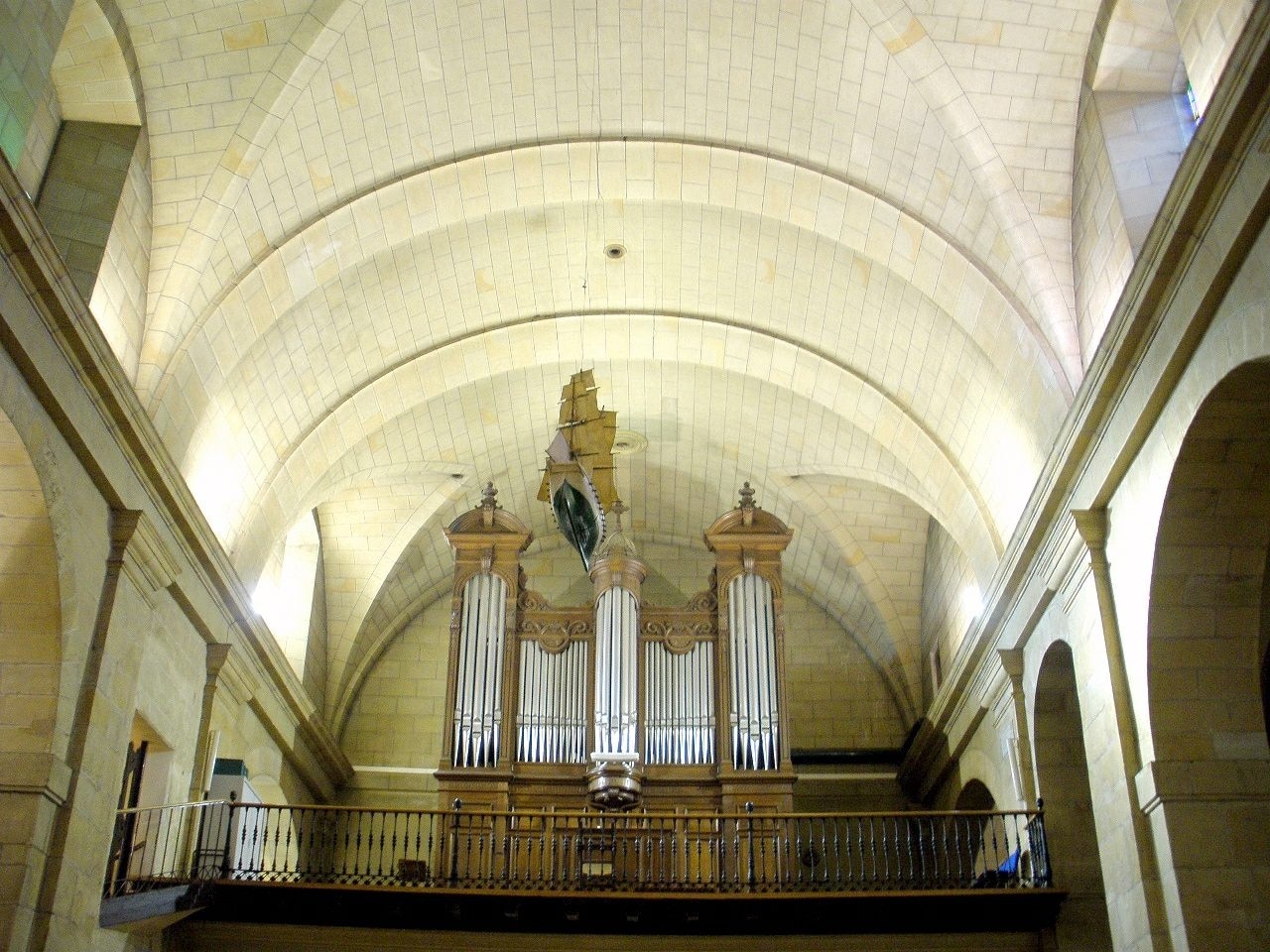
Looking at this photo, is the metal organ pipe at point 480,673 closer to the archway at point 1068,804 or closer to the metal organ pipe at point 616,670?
the metal organ pipe at point 616,670

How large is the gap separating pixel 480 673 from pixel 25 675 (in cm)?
657

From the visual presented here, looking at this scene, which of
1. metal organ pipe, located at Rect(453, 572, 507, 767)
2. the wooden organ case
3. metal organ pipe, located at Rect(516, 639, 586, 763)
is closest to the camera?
the wooden organ case

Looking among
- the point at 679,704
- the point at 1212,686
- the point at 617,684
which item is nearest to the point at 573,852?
the point at 617,684

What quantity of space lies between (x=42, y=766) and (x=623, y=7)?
26.2 ft

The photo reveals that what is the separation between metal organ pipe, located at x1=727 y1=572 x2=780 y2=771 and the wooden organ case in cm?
2

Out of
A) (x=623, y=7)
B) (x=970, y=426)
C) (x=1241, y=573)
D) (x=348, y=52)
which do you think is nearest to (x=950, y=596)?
(x=970, y=426)

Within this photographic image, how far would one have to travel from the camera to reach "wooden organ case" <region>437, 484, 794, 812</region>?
1475 cm

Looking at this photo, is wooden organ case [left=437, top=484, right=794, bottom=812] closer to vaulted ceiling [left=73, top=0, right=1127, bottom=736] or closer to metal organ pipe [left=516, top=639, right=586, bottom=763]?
metal organ pipe [left=516, top=639, right=586, bottom=763]

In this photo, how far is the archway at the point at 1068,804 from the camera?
12.0 meters

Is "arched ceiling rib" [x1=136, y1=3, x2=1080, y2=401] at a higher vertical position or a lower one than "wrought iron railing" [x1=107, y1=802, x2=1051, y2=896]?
higher

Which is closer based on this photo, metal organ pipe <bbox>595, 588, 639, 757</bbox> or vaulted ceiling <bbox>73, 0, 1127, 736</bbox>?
vaulted ceiling <bbox>73, 0, 1127, 736</bbox>

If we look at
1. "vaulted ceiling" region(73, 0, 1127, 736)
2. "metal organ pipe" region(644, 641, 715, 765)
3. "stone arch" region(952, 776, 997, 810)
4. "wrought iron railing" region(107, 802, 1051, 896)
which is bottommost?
"wrought iron railing" region(107, 802, 1051, 896)

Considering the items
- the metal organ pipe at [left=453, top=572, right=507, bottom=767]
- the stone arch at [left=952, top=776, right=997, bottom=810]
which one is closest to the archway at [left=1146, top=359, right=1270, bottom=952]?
the stone arch at [left=952, top=776, right=997, bottom=810]

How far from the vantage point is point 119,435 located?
34.5 feet
